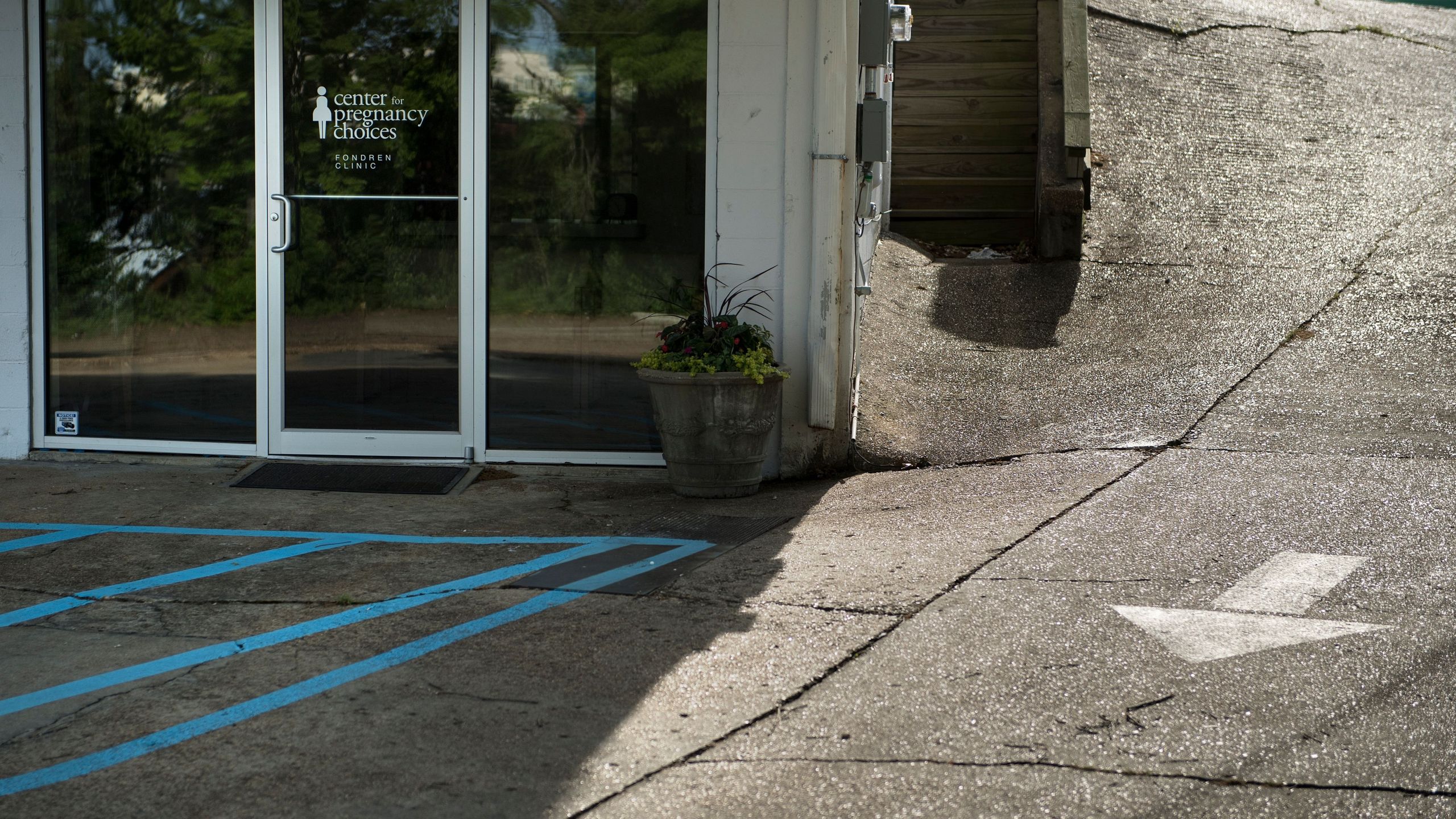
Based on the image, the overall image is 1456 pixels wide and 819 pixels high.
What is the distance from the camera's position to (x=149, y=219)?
23.7 feet

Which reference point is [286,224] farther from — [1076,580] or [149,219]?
[1076,580]

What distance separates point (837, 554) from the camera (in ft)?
16.9

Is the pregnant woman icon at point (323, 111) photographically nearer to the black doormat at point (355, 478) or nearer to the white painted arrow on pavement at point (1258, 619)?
the black doormat at point (355, 478)

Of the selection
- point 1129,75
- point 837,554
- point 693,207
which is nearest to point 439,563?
point 837,554

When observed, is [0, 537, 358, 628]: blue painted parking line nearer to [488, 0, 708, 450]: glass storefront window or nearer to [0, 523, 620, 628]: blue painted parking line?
[0, 523, 620, 628]: blue painted parking line

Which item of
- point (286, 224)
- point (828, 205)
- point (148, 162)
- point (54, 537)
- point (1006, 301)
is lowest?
point (54, 537)

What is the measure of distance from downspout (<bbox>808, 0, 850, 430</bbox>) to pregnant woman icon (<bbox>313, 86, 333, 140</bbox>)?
2600 millimetres

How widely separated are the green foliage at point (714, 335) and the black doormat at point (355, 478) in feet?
3.94

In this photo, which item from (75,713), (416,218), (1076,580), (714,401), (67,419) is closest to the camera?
(75,713)

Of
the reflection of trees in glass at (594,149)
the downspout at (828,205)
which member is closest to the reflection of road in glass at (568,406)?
the reflection of trees in glass at (594,149)

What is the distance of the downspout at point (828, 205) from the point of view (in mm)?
6508

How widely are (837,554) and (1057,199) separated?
5237mm

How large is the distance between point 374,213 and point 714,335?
205 centimetres

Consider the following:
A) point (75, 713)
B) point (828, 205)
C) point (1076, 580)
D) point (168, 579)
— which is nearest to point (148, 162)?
point (168, 579)
